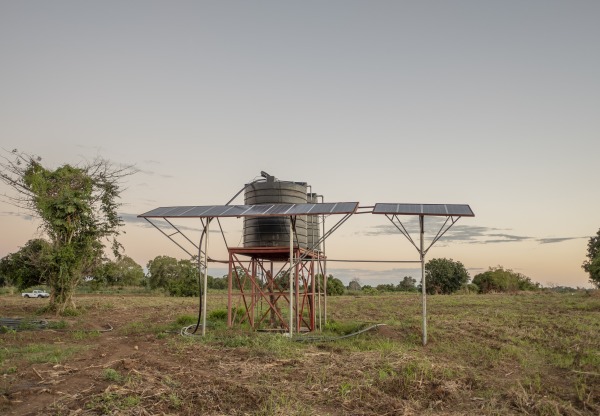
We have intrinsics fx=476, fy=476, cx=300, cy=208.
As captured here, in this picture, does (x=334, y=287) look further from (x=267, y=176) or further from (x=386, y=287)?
(x=267, y=176)

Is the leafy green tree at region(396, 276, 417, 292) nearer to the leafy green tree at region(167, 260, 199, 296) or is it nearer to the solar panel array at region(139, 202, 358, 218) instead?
the leafy green tree at region(167, 260, 199, 296)

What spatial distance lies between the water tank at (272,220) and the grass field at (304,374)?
11.9ft

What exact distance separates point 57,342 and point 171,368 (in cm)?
829

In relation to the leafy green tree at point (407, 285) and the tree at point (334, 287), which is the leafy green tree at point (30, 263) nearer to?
the tree at point (334, 287)

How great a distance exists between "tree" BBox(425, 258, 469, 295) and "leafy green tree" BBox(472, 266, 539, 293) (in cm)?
245

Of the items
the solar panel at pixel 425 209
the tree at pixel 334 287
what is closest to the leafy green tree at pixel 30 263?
the solar panel at pixel 425 209

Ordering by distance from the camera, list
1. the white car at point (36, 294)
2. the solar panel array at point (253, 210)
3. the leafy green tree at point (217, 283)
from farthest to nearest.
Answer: the leafy green tree at point (217, 283) < the white car at point (36, 294) < the solar panel array at point (253, 210)

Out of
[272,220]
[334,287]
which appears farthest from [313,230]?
[334,287]

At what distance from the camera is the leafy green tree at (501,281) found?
64.5 meters

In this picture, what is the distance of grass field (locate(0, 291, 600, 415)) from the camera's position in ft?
30.5

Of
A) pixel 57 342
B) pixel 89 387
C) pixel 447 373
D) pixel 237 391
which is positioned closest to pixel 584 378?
pixel 447 373

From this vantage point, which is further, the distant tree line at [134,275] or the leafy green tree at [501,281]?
the leafy green tree at [501,281]

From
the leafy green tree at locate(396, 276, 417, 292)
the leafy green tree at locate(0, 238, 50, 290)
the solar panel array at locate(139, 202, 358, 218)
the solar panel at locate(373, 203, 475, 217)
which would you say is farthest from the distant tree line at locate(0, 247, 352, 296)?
the leafy green tree at locate(396, 276, 417, 292)

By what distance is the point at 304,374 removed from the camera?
11.4 m
